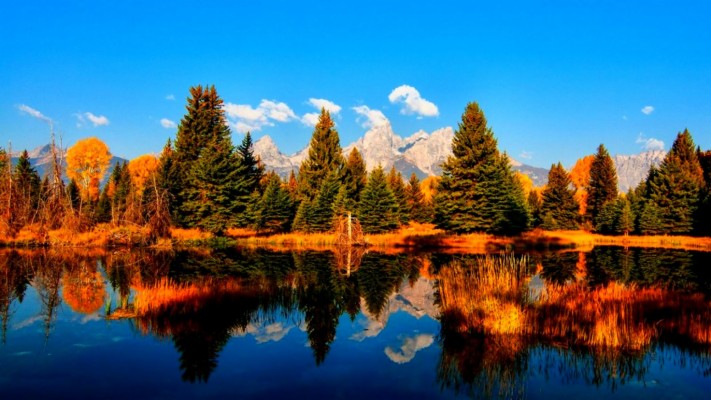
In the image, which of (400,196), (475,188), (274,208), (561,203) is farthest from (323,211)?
(561,203)

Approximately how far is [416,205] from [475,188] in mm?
29381

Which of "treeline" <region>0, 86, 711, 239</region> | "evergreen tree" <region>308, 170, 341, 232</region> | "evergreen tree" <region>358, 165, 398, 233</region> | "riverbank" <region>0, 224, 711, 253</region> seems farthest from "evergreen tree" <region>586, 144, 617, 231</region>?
"evergreen tree" <region>308, 170, 341, 232</region>

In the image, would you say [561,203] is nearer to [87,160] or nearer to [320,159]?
[320,159]

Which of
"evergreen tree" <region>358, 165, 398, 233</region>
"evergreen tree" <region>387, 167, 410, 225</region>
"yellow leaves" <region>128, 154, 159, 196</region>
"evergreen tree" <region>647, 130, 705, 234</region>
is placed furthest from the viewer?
"yellow leaves" <region>128, 154, 159, 196</region>

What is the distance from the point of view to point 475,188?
40.3 metres

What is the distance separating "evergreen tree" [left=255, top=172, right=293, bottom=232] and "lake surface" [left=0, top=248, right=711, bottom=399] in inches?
1023

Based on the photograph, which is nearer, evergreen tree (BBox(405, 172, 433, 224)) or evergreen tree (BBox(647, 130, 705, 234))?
evergreen tree (BBox(647, 130, 705, 234))

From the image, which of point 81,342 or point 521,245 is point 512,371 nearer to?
point 81,342

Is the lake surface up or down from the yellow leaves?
down

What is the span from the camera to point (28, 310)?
1288cm

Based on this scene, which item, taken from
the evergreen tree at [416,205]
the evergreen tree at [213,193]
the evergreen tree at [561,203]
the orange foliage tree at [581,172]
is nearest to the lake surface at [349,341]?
the evergreen tree at [213,193]

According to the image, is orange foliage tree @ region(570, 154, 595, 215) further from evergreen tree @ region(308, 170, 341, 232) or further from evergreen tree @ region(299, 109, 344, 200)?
evergreen tree @ region(308, 170, 341, 232)

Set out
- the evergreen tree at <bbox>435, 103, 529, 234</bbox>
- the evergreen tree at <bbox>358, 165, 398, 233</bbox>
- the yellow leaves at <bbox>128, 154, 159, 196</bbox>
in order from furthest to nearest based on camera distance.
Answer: the yellow leaves at <bbox>128, 154, 159, 196</bbox>, the evergreen tree at <bbox>358, 165, 398, 233</bbox>, the evergreen tree at <bbox>435, 103, 529, 234</bbox>

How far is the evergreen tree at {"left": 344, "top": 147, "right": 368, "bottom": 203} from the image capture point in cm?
4869
